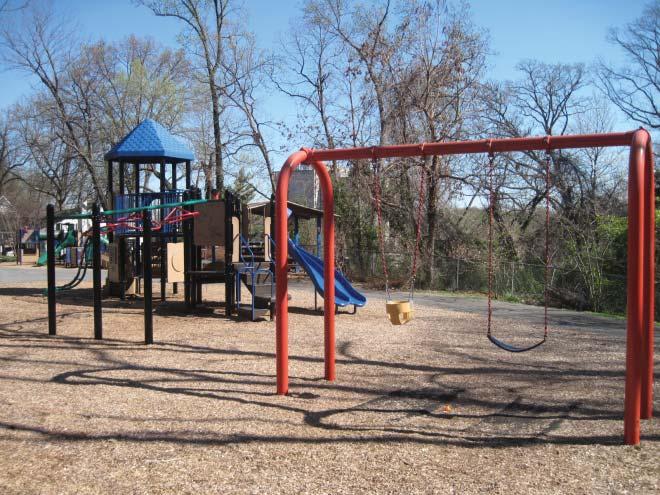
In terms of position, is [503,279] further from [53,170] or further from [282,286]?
[53,170]

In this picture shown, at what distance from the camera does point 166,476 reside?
3.93 meters

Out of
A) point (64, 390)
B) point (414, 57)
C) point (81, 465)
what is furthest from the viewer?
point (414, 57)

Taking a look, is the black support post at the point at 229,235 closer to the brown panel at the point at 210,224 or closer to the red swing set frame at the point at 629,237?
the brown panel at the point at 210,224

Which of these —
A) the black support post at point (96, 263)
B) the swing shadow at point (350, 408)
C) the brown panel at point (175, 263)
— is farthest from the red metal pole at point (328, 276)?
the brown panel at point (175, 263)

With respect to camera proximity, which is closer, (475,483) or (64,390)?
(475,483)

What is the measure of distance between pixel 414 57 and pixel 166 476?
21.2m

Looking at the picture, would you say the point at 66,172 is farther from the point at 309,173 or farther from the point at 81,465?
the point at 81,465

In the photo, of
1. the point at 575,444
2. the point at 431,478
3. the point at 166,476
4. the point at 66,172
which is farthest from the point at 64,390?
the point at 66,172

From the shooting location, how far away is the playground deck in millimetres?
3912

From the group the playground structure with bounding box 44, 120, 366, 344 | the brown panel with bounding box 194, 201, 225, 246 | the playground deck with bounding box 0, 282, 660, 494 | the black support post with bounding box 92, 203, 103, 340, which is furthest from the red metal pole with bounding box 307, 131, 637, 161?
the brown panel with bounding box 194, 201, 225, 246

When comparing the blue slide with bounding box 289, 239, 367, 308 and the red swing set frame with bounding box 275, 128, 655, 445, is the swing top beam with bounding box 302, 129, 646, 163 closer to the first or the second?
the red swing set frame with bounding box 275, 128, 655, 445

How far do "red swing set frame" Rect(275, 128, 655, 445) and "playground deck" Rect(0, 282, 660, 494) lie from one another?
1.11 feet

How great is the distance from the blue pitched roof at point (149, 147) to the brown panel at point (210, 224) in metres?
3.53

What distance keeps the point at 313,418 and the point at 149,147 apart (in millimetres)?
11390
